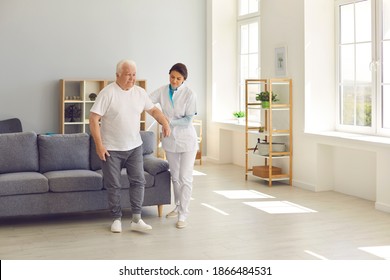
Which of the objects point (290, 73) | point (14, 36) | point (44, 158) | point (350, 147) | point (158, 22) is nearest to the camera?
point (44, 158)

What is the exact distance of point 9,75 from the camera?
30.7ft

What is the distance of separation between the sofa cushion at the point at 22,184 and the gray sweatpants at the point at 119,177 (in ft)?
1.96

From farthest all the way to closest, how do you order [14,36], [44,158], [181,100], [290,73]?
1. [14,36]
2. [290,73]
3. [44,158]
4. [181,100]

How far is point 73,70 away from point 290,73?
11.7ft

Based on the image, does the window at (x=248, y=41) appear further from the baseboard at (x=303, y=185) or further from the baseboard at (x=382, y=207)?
the baseboard at (x=382, y=207)

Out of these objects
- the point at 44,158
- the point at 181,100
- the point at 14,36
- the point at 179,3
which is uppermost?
the point at 179,3

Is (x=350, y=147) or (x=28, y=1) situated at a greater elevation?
(x=28, y=1)

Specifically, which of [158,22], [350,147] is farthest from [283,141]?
[158,22]

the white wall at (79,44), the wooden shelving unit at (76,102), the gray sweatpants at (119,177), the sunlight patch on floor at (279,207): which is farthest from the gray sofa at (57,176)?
the white wall at (79,44)

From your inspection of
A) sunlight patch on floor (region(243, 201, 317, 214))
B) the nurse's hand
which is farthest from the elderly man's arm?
sunlight patch on floor (region(243, 201, 317, 214))

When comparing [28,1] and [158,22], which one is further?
[158,22]

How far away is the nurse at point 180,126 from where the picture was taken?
18.7ft

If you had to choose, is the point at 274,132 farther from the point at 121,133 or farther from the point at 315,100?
the point at 121,133

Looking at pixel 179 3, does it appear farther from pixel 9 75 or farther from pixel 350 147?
pixel 350 147
